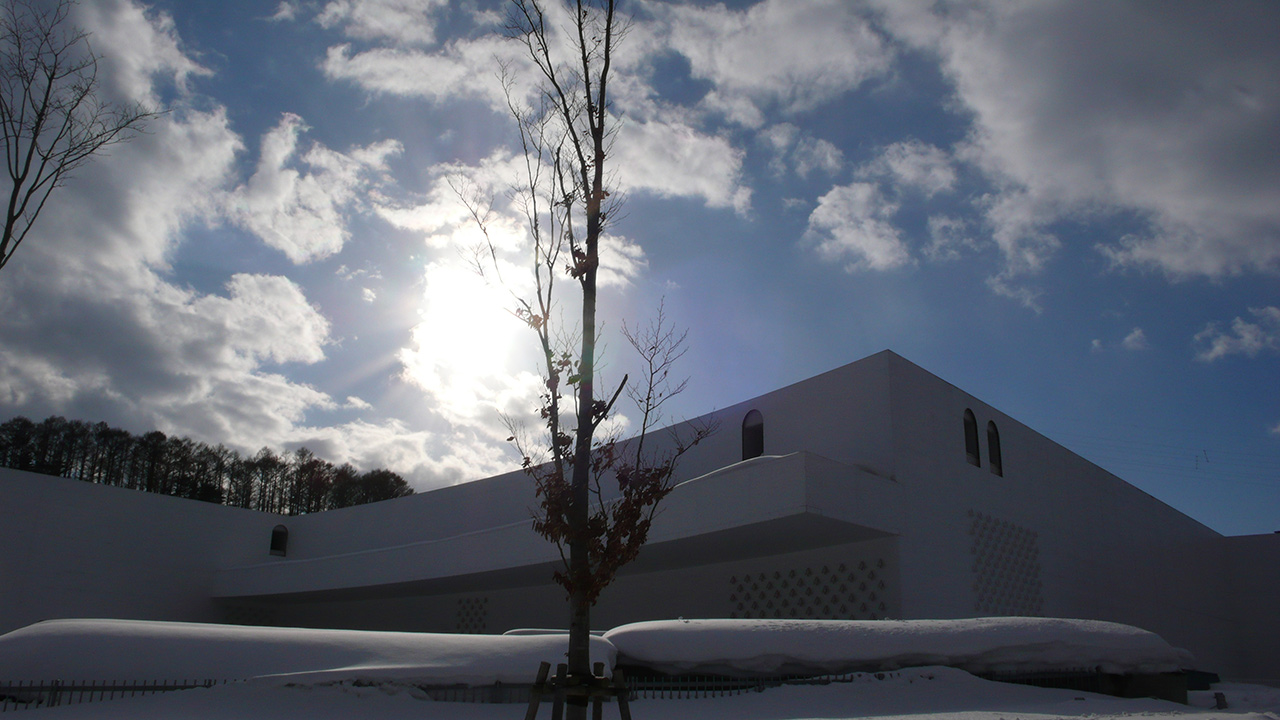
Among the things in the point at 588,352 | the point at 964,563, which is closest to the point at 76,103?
the point at 588,352

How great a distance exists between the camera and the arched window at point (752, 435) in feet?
47.0

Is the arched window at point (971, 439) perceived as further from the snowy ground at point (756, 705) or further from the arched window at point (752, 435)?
the snowy ground at point (756, 705)

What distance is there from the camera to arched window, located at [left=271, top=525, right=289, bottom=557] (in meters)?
25.3

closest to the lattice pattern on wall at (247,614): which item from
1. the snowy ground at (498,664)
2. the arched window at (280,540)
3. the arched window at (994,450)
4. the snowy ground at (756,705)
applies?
the arched window at (280,540)

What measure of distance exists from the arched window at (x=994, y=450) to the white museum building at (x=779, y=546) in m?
0.04

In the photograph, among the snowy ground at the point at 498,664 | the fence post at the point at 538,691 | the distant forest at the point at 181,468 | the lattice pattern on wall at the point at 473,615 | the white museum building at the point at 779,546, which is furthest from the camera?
the distant forest at the point at 181,468

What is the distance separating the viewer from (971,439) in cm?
1421

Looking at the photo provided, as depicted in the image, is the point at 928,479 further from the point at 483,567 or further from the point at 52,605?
the point at 52,605

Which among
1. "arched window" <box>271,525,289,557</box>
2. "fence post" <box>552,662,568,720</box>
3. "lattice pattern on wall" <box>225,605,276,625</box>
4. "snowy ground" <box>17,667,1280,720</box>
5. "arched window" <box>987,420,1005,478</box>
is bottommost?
"lattice pattern on wall" <box>225,605,276,625</box>

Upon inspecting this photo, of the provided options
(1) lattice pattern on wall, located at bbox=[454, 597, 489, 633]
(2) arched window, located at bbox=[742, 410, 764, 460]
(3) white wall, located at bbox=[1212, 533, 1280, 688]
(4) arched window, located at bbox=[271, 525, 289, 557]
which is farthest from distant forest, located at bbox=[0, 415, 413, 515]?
(3) white wall, located at bbox=[1212, 533, 1280, 688]

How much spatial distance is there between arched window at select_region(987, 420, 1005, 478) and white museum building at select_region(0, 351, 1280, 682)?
40mm

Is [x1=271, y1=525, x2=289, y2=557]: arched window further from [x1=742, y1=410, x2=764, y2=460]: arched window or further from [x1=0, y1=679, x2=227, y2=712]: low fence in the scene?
[x1=0, y1=679, x2=227, y2=712]: low fence

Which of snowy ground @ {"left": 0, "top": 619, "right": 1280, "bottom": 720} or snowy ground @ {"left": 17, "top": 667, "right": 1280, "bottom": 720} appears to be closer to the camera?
snowy ground @ {"left": 17, "top": 667, "right": 1280, "bottom": 720}

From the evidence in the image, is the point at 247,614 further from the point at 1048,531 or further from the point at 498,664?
the point at 1048,531
